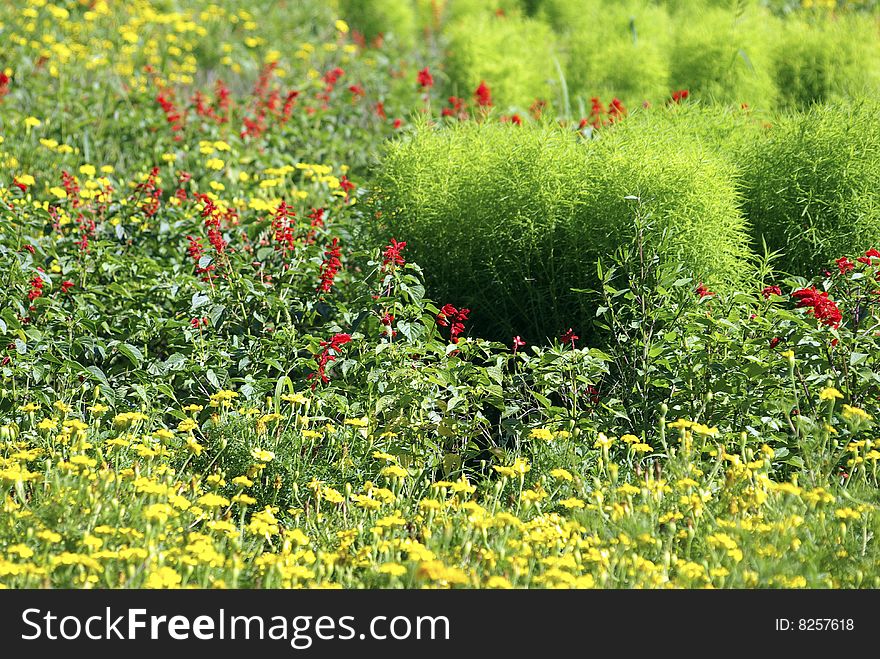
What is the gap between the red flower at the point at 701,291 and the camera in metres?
3.40

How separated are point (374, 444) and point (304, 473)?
9.9 inches

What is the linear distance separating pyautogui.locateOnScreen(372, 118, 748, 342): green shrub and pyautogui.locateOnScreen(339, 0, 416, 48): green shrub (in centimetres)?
529

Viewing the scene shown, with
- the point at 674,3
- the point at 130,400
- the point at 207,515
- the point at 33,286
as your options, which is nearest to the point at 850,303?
the point at 207,515

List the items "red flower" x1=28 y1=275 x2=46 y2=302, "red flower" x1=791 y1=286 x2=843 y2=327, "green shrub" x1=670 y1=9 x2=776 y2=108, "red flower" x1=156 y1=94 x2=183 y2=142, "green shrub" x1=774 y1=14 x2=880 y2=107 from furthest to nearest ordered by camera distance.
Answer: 1. "green shrub" x1=774 y1=14 x2=880 y2=107
2. "green shrub" x1=670 y1=9 x2=776 y2=108
3. "red flower" x1=156 y1=94 x2=183 y2=142
4. "red flower" x1=28 y1=275 x2=46 y2=302
5. "red flower" x1=791 y1=286 x2=843 y2=327

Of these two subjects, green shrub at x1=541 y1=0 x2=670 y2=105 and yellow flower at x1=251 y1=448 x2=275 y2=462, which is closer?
yellow flower at x1=251 y1=448 x2=275 y2=462

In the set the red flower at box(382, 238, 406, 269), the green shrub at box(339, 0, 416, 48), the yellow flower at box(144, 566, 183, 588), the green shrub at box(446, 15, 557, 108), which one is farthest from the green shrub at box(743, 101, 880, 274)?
the green shrub at box(339, 0, 416, 48)

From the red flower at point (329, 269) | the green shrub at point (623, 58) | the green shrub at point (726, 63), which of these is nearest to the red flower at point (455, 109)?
the green shrub at point (623, 58)

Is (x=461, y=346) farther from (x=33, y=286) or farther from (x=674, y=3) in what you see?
(x=674, y=3)

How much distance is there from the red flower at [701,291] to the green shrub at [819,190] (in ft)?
2.01

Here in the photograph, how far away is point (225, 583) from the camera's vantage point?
7.43 feet

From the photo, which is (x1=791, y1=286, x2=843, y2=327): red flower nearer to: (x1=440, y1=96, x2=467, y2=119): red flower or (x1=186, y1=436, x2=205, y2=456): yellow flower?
(x1=186, y1=436, x2=205, y2=456): yellow flower

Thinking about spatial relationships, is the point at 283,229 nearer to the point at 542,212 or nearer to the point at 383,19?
the point at 542,212

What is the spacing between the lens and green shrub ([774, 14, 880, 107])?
6086 millimetres

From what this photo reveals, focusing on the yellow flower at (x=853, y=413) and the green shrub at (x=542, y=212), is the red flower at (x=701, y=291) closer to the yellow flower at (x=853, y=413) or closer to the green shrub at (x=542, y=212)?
the green shrub at (x=542, y=212)
